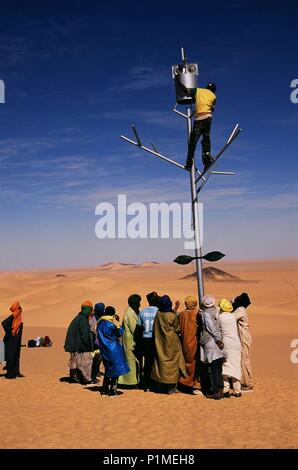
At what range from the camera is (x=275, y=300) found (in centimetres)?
3622

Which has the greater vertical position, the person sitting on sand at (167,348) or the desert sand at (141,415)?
the person sitting on sand at (167,348)

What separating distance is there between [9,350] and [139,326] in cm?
319

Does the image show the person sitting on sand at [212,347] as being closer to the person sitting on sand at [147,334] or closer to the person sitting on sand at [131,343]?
the person sitting on sand at [147,334]

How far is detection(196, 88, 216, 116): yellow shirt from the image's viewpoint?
359 inches

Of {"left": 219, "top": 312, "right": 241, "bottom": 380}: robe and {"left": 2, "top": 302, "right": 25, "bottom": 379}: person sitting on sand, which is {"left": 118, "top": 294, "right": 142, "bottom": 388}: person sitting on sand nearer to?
{"left": 219, "top": 312, "right": 241, "bottom": 380}: robe

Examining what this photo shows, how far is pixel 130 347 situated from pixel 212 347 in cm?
187

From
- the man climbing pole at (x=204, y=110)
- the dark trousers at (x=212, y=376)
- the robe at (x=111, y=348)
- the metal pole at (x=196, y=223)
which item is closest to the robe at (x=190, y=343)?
the dark trousers at (x=212, y=376)

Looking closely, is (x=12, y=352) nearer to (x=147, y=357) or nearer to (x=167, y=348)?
(x=147, y=357)

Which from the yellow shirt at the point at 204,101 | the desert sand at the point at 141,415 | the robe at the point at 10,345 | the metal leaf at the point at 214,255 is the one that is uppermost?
the yellow shirt at the point at 204,101

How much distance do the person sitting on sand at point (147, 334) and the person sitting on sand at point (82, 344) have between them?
1.06 metres

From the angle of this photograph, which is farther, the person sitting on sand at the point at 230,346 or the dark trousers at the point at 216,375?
the person sitting on sand at the point at 230,346

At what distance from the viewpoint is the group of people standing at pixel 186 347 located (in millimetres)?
9383
